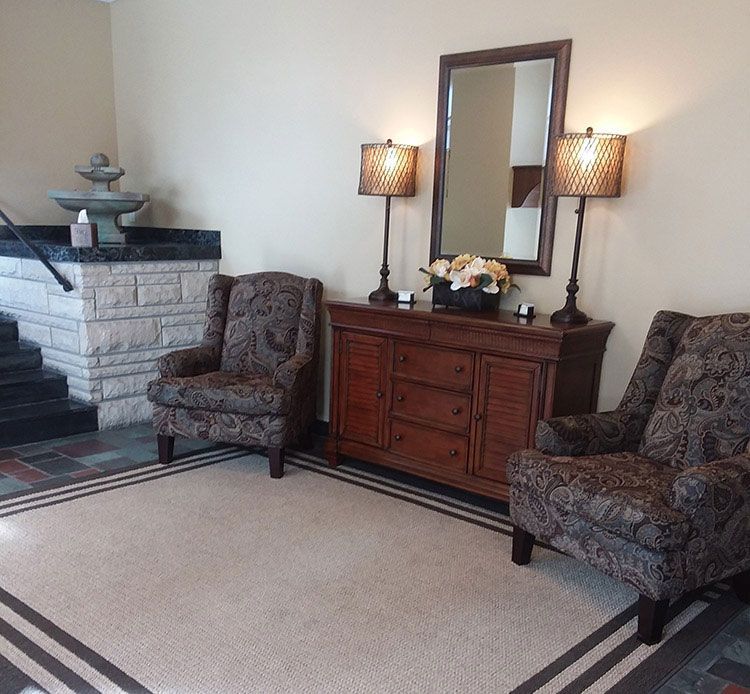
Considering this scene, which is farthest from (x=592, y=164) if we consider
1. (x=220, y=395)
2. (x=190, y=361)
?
(x=190, y=361)

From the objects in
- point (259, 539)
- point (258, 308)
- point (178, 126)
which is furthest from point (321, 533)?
point (178, 126)

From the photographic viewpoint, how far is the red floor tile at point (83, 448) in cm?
373

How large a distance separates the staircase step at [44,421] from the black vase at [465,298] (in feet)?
7.17

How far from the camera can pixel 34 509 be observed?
9.91 ft

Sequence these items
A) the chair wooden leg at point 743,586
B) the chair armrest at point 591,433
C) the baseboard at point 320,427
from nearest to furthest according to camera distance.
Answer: the chair wooden leg at point 743,586 < the chair armrest at point 591,433 < the baseboard at point 320,427

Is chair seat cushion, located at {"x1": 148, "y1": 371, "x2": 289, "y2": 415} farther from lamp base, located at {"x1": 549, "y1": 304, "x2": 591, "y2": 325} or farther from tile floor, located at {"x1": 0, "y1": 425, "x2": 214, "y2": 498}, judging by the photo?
lamp base, located at {"x1": 549, "y1": 304, "x2": 591, "y2": 325}

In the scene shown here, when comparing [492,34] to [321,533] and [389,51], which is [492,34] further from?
[321,533]

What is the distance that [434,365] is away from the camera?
10.5 feet

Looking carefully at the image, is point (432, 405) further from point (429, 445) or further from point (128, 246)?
point (128, 246)

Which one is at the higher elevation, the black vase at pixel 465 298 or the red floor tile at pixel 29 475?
the black vase at pixel 465 298

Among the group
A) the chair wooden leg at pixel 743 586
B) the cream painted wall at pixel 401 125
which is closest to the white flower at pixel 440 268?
the cream painted wall at pixel 401 125

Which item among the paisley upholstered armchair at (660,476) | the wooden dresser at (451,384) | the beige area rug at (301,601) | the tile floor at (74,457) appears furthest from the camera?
the tile floor at (74,457)

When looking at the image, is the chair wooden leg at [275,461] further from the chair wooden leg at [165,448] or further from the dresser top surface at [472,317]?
the dresser top surface at [472,317]

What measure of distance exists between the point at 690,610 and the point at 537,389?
3.16 ft
